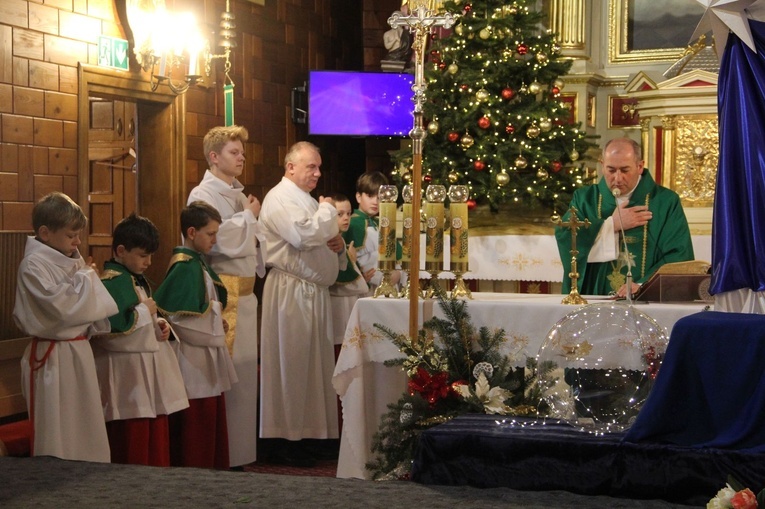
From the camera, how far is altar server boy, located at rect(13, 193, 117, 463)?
4.76 m

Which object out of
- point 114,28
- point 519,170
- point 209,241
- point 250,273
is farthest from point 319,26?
point 209,241

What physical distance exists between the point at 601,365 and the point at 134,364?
2.57 metres

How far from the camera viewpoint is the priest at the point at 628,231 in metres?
5.83

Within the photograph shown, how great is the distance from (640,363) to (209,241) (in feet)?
10.1

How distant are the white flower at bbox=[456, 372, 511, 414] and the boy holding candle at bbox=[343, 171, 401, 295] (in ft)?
11.7

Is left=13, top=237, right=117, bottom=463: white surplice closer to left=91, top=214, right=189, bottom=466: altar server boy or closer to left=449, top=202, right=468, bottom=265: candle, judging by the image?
left=91, top=214, right=189, bottom=466: altar server boy

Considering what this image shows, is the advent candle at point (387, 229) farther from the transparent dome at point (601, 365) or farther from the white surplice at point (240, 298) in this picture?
the transparent dome at point (601, 365)

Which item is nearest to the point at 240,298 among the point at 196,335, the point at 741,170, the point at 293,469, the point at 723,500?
the point at 196,335

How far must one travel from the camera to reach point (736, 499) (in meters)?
2.44

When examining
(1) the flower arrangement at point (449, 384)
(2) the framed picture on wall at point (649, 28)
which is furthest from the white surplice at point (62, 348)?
(2) the framed picture on wall at point (649, 28)

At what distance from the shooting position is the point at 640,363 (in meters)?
3.44

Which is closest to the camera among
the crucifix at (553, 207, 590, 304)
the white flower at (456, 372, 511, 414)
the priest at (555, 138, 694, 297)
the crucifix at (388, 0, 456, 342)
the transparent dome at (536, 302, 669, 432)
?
the transparent dome at (536, 302, 669, 432)

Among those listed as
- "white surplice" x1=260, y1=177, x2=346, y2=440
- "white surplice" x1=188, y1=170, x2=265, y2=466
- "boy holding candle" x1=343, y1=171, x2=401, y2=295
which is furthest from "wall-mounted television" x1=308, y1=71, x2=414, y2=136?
"white surplice" x1=188, y1=170, x2=265, y2=466

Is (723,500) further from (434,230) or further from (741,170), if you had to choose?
(434,230)
